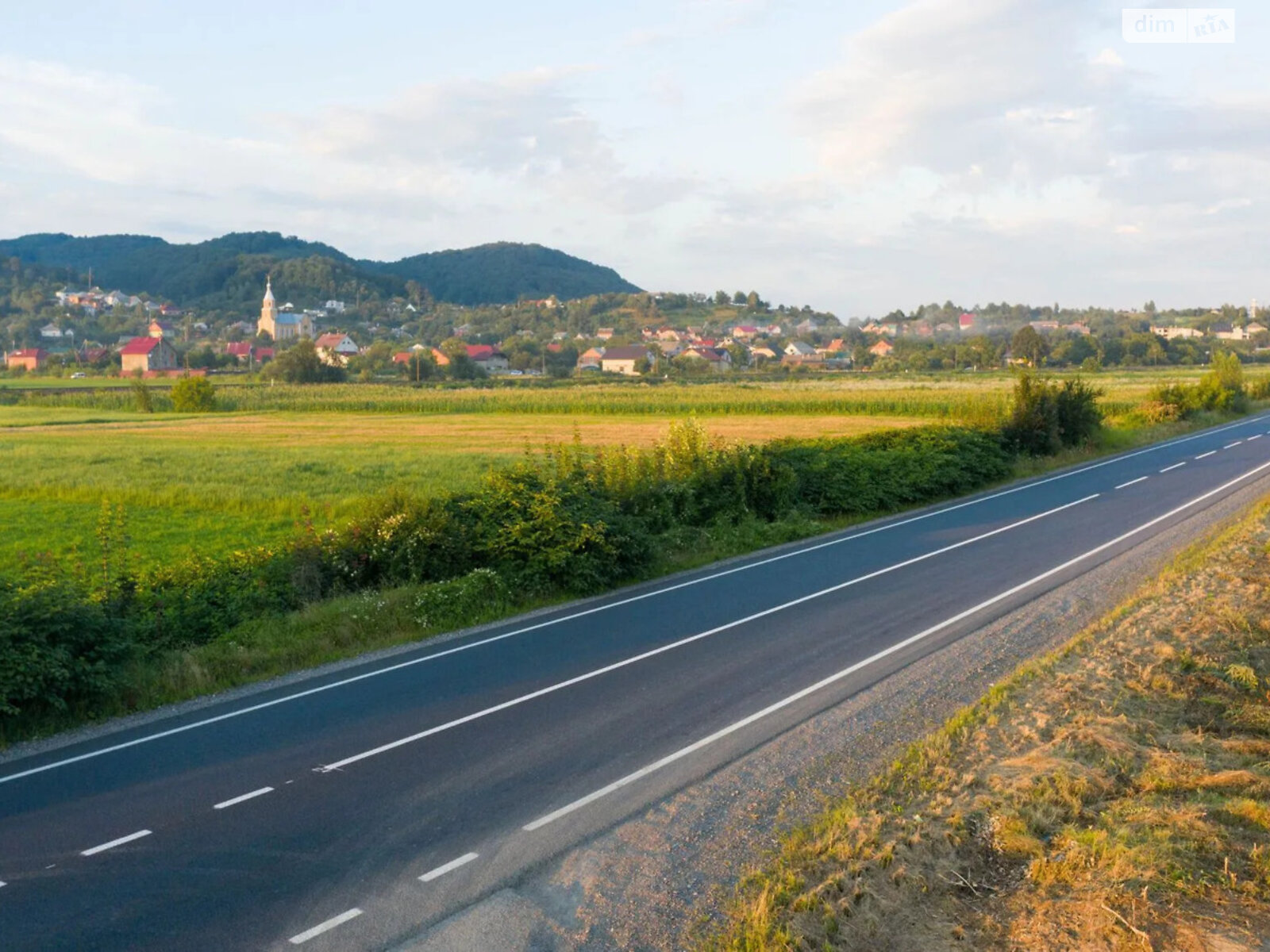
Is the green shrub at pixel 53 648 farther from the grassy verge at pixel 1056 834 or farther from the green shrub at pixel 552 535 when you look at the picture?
the grassy verge at pixel 1056 834

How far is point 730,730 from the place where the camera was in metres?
9.86

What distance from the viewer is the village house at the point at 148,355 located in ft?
439

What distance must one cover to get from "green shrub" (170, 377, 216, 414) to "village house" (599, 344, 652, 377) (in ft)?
230

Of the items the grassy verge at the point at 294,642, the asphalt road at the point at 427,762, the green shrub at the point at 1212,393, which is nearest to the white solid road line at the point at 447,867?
the asphalt road at the point at 427,762

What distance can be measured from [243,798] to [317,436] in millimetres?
50979

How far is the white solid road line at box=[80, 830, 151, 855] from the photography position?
24.5ft

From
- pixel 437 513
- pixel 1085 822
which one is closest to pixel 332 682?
pixel 437 513

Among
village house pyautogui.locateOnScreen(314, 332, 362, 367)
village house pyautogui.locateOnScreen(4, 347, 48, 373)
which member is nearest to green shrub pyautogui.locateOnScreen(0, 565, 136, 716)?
village house pyautogui.locateOnScreen(314, 332, 362, 367)

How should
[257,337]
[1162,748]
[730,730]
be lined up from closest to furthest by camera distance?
[1162,748]
[730,730]
[257,337]

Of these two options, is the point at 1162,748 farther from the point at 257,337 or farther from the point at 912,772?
the point at 257,337

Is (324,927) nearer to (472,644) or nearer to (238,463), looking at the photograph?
(472,644)

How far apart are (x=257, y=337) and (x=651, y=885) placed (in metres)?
196

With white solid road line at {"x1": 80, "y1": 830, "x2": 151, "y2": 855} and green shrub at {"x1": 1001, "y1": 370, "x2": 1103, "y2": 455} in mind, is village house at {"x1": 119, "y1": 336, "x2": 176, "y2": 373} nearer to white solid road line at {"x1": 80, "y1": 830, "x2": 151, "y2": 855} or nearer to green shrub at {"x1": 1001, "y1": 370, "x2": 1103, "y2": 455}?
green shrub at {"x1": 1001, "y1": 370, "x2": 1103, "y2": 455}

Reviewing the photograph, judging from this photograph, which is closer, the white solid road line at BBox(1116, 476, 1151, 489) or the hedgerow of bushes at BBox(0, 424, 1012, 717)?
the hedgerow of bushes at BBox(0, 424, 1012, 717)
